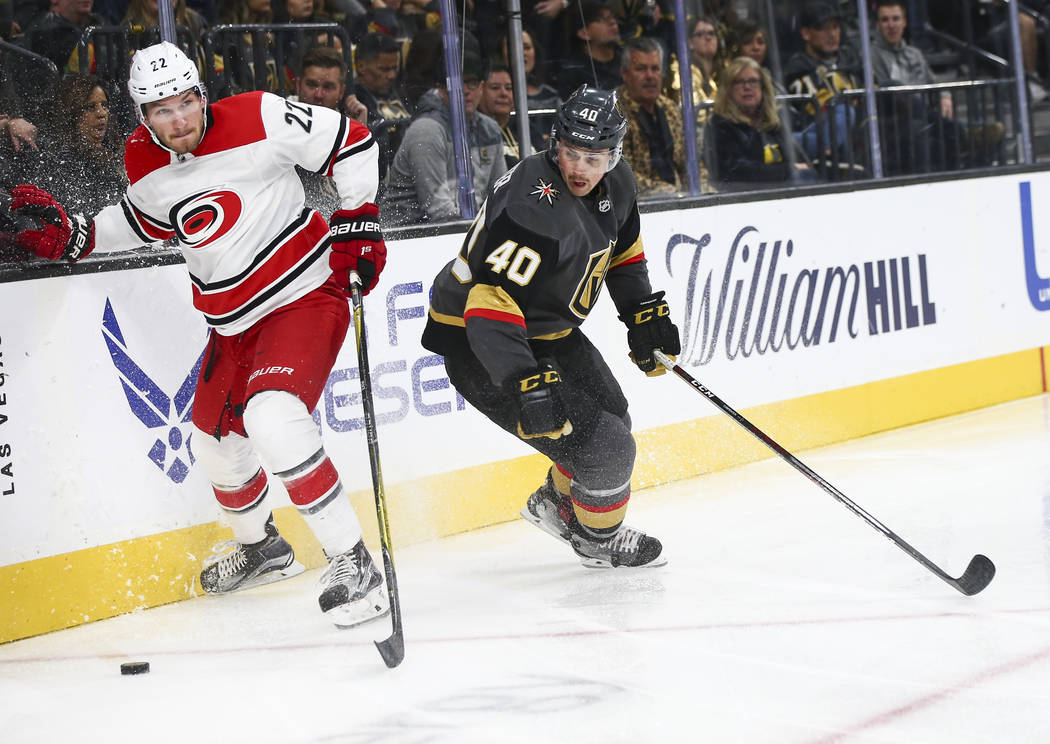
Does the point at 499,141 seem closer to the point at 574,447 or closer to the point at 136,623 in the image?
A: the point at 574,447

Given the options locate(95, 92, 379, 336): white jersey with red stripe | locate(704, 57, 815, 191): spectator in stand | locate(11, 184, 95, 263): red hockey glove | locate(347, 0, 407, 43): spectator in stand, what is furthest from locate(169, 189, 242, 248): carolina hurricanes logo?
locate(704, 57, 815, 191): spectator in stand

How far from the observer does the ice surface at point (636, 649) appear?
2287 mm

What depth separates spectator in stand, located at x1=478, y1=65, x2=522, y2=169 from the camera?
4.23 meters

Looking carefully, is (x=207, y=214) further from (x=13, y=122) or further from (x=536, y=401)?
(x=536, y=401)

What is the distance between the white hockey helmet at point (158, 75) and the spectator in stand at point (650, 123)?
79.7 inches

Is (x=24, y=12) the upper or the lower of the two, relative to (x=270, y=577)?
upper

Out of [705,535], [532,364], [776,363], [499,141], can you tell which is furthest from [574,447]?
[776,363]

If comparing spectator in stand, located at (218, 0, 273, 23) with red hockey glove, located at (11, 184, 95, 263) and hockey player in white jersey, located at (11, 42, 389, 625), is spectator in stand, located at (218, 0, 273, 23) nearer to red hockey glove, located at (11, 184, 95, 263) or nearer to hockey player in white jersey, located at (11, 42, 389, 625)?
hockey player in white jersey, located at (11, 42, 389, 625)

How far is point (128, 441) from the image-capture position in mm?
3334

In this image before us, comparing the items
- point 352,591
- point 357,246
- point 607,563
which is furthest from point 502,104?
point 352,591

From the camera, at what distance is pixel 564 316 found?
3146 mm

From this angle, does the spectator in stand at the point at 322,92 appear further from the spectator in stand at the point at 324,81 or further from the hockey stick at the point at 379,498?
the hockey stick at the point at 379,498

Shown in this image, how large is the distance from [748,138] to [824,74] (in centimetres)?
77

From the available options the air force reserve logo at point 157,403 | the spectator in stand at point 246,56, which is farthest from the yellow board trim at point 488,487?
the spectator in stand at point 246,56
